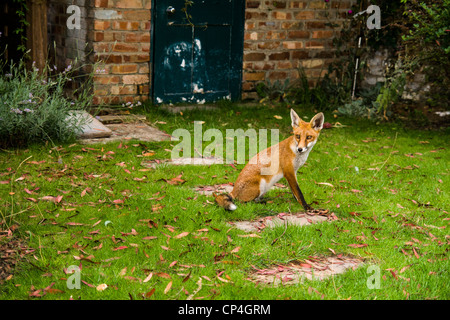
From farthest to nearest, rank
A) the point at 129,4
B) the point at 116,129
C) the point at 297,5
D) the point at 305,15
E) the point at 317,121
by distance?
1. the point at 305,15
2. the point at 297,5
3. the point at 129,4
4. the point at 116,129
5. the point at 317,121

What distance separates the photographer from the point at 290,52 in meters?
9.90

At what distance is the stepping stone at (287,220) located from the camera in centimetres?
466

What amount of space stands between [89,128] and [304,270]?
13.6ft

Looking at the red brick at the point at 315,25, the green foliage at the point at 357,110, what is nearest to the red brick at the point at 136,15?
the red brick at the point at 315,25

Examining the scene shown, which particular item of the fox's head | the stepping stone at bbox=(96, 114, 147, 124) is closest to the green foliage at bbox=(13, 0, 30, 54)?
the stepping stone at bbox=(96, 114, 147, 124)

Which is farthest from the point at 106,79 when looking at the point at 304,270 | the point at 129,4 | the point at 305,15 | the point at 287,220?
the point at 304,270

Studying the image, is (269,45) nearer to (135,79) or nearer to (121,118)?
(135,79)

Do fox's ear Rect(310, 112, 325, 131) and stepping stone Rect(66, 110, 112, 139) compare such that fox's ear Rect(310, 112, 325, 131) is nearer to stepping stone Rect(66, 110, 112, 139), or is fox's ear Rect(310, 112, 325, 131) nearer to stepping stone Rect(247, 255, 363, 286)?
stepping stone Rect(247, 255, 363, 286)

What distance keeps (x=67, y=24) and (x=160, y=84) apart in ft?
5.80

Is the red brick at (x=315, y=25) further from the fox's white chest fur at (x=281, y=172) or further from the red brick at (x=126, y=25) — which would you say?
the fox's white chest fur at (x=281, y=172)

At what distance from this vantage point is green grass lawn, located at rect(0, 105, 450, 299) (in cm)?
365

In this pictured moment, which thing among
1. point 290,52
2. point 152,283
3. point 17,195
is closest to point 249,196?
point 152,283

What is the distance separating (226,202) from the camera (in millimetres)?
4809
